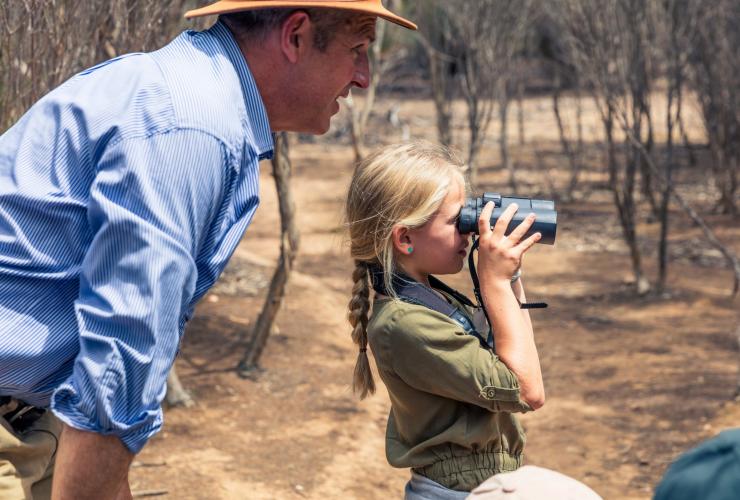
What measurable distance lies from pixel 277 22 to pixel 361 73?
22 centimetres

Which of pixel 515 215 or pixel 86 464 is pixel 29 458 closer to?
pixel 86 464

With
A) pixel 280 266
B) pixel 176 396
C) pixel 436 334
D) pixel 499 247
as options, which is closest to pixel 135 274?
pixel 436 334

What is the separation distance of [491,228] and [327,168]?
1250 centimetres

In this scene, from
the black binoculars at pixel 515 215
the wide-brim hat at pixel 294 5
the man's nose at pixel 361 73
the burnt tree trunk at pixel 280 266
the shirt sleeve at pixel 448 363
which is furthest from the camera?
the burnt tree trunk at pixel 280 266

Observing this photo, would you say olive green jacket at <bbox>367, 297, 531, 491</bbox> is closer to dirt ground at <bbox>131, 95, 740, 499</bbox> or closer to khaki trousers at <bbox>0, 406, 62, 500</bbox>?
dirt ground at <bbox>131, 95, 740, 499</bbox>

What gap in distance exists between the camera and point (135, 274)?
161 centimetres

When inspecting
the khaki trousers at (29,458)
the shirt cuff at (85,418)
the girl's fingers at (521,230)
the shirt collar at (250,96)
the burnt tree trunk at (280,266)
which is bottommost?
the burnt tree trunk at (280,266)

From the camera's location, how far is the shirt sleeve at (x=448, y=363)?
2.16 m

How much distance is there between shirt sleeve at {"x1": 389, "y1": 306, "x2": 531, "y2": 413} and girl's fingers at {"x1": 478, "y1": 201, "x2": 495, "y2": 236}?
0.21 metres

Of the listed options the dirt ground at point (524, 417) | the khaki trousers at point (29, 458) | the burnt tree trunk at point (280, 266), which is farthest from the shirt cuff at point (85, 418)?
the burnt tree trunk at point (280, 266)

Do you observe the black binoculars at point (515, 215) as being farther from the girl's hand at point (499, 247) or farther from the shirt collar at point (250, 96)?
the shirt collar at point (250, 96)

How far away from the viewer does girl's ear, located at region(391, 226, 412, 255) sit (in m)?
2.31

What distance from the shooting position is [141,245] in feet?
5.26

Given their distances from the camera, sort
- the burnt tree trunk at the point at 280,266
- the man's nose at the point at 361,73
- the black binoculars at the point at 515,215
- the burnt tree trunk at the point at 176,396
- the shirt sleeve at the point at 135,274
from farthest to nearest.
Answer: the burnt tree trunk at the point at 280,266
the burnt tree trunk at the point at 176,396
the black binoculars at the point at 515,215
the man's nose at the point at 361,73
the shirt sleeve at the point at 135,274
